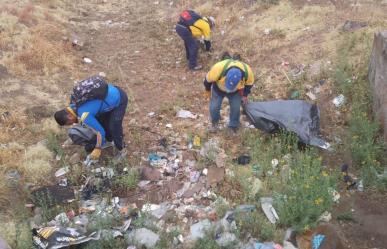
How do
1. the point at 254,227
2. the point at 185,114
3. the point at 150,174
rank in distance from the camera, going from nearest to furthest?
the point at 254,227, the point at 150,174, the point at 185,114

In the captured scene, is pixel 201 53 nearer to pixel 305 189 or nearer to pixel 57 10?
pixel 57 10

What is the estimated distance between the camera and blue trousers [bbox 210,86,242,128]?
585 cm

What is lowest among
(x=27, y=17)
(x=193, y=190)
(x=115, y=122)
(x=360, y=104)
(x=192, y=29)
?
(x=193, y=190)

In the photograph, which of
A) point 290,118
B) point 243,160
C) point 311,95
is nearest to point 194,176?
point 243,160

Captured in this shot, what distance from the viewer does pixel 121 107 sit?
5352 millimetres

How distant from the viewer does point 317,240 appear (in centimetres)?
420

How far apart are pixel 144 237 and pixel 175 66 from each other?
4.80 metres

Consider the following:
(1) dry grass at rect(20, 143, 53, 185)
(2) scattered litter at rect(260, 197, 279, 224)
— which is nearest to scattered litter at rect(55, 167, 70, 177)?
(1) dry grass at rect(20, 143, 53, 185)

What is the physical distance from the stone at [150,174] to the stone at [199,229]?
3.25 feet

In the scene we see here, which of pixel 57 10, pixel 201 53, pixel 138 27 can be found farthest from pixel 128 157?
pixel 57 10

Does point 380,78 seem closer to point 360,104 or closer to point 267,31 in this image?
point 360,104

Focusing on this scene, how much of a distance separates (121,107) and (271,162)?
1924mm

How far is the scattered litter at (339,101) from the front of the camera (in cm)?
638

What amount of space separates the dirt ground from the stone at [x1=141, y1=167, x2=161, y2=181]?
25 centimetres
